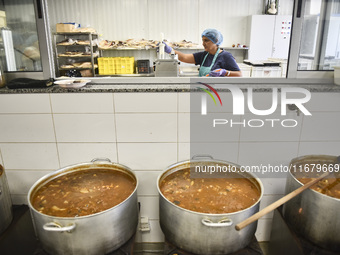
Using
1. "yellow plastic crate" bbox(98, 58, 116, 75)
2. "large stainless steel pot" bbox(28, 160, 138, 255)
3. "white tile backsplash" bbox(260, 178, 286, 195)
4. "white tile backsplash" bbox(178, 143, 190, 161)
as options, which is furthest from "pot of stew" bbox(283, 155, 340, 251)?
"yellow plastic crate" bbox(98, 58, 116, 75)

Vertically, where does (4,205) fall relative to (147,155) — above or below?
below

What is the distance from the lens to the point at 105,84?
1.87m

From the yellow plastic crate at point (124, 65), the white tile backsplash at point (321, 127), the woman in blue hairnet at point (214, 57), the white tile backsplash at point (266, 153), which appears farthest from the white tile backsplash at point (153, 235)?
the yellow plastic crate at point (124, 65)

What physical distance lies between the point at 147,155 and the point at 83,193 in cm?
50

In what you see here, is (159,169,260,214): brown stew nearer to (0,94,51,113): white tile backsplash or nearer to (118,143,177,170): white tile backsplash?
(118,143,177,170): white tile backsplash

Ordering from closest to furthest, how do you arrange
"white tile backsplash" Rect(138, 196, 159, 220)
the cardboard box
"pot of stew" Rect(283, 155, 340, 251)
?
1. "pot of stew" Rect(283, 155, 340, 251)
2. "white tile backsplash" Rect(138, 196, 159, 220)
3. the cardboard box

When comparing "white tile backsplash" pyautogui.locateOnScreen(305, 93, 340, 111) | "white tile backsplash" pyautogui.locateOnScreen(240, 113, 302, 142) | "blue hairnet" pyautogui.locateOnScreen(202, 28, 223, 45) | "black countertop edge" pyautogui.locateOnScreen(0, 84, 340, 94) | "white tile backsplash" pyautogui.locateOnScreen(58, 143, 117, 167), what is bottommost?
"white tile backsplash" pyautogui.locateOnScreen(58, 143, 117, 167)

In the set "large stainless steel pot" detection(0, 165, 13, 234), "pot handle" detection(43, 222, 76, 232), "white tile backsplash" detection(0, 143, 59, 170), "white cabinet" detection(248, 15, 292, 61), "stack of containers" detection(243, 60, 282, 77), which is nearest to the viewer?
"pot handle" detection(43, 222, 76, 232)

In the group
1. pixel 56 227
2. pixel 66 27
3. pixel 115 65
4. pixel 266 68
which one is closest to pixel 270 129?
pixel 56 227

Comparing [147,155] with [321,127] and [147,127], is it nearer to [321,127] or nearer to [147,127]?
[147,127]

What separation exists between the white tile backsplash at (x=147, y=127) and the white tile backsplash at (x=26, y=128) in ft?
1.53

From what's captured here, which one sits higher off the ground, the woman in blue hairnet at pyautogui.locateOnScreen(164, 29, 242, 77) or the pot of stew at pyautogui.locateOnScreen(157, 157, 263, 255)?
the woman in blue hairnet at pyautogui.locateOnScreen(164, 29, 242, 77)

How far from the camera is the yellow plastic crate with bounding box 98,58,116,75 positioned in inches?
227

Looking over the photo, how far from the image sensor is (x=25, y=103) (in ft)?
5.61
